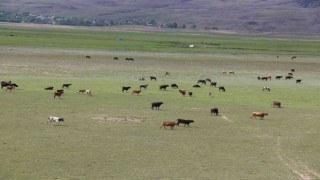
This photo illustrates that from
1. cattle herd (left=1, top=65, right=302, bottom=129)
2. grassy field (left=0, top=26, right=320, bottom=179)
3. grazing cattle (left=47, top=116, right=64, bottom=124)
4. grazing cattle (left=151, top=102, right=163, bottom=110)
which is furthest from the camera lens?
grazing cattle (left=151, top=102, right=163, bottom=110)

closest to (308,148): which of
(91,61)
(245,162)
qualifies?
(245,162)

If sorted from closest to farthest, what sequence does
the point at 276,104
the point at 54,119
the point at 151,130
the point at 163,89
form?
the point at 151,130, the point at 54,119, the point at 276,104, the point at 163,89

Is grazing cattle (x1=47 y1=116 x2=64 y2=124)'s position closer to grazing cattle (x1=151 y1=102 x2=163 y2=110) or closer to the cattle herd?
the cattle herd

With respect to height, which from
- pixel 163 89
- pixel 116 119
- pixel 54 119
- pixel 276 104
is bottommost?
pixel 163 89

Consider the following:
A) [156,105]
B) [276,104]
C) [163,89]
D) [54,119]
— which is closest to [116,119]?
[54,119]

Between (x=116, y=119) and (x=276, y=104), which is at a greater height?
(x=116, y=119)

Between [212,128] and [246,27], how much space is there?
162 m

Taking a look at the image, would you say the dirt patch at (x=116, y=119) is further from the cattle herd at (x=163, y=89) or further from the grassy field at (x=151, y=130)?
Answer: the cattle herd at (x=163, y=89)

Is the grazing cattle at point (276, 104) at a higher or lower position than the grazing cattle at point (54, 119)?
lower

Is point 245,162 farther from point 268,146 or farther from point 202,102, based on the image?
point 202,102

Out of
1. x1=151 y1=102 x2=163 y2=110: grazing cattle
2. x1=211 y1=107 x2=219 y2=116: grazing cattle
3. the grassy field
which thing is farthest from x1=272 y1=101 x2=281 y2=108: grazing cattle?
x1=151 y1=102 x2=163 y2=110: grazing cattle

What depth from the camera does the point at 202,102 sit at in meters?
37.2

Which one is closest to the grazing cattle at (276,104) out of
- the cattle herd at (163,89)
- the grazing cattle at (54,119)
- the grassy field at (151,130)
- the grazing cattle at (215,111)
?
the cattle herd at (163,89)

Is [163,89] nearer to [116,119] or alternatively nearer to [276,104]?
[276,104]
